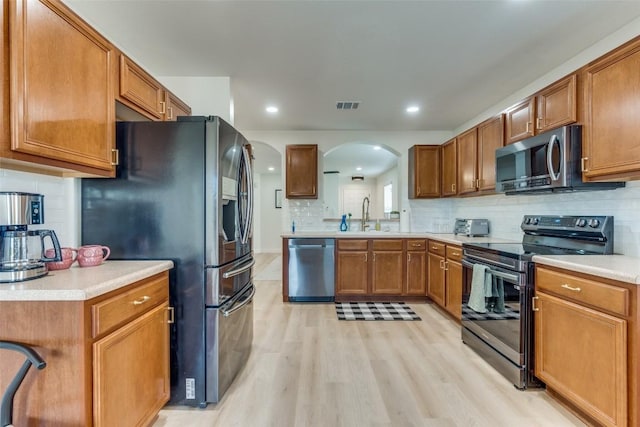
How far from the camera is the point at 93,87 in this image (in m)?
1.71

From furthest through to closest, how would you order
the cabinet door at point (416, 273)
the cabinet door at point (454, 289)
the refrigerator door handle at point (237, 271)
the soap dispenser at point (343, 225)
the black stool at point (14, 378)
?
the soap dispenser at point (343, 225)
the cabinet door at point (416, 273)
the cabinet door at point (454, 289)
the refrigerator door handle at point (237, 271)
the black stool at point (14, 378)

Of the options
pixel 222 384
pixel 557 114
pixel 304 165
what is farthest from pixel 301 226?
pixel 557 114

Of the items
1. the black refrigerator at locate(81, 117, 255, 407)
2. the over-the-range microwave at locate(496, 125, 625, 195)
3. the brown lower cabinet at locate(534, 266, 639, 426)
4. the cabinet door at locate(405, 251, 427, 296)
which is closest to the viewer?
the brown lower cabinet at locate(534, 266, 639, 426)

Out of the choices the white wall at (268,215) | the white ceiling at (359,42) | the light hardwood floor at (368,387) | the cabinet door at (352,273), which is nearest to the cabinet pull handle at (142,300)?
the light hardwood floor at (368,387)

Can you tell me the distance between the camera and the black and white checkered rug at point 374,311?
3.70 meters

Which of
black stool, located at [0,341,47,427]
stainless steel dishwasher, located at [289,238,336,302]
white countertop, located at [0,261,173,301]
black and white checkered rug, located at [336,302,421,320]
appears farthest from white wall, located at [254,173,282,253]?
black stool, located at [0,341,47,427]

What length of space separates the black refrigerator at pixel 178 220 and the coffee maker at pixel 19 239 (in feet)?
1.58

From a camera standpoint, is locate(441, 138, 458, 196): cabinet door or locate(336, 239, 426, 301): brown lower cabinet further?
locate(336, 239, 426, 301): brown lower cabinet

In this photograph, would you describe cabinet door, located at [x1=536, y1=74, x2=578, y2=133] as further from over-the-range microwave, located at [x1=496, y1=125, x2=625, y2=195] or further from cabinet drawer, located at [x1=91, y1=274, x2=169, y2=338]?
cabinet drawer, located at [x1=91, y1=274, x2=169, y2=338]

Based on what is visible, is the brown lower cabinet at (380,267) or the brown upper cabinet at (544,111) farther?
the brown lower cabinet at (380,267)

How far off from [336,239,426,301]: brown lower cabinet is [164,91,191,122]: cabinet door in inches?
94.4

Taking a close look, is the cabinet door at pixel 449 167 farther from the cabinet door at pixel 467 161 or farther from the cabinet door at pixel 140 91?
the cabinet door at pixel 140 91

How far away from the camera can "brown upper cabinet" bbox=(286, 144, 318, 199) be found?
15.1 ft

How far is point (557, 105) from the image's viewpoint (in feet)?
7.69
